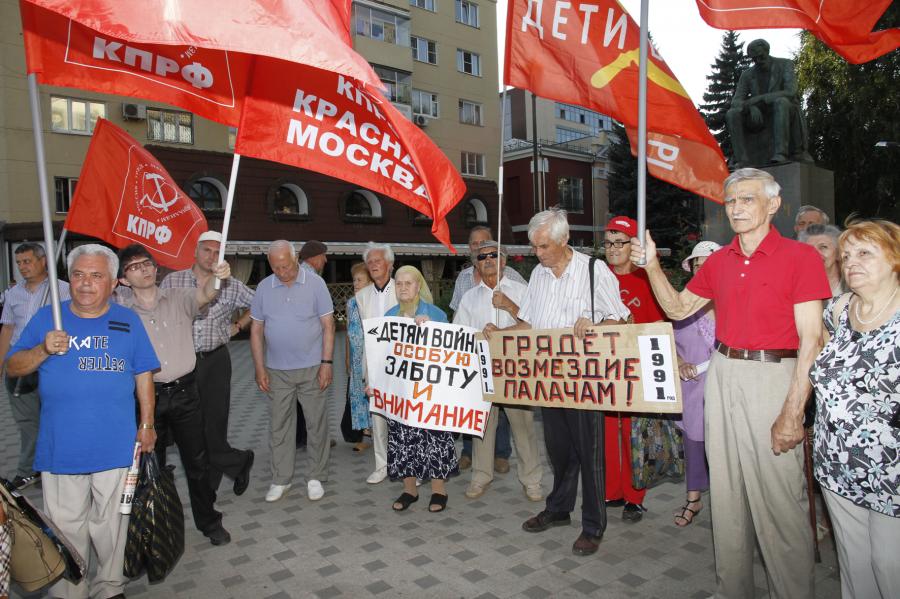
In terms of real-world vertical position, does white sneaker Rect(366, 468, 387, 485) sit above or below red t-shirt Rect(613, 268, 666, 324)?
below

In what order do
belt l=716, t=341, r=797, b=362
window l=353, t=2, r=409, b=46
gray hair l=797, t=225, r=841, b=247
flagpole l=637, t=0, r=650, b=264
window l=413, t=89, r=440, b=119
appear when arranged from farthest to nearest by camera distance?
window l=413, t=89, r=440, b=119 < window l=353, t=2, r=409, b=46 < gray hair l=797, t=225, r=841, b=247 < flagpole l=637, t=0, r=650, b=264 < belt l=716, t=341, r=797, b=362

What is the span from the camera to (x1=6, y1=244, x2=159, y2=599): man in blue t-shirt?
355cm

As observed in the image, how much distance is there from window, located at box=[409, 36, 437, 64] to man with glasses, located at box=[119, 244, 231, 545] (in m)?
28.6

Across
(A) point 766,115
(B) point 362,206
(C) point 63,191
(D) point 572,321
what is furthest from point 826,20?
(B) point 362,206

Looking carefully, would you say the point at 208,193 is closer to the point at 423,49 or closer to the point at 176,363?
the point at 423,49

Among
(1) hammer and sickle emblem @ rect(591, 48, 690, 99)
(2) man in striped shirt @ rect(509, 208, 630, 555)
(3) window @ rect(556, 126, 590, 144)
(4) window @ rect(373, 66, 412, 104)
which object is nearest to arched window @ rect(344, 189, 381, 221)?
(4) window @ rect(373, 66, 412, 104)

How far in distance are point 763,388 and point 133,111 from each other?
75.7ft

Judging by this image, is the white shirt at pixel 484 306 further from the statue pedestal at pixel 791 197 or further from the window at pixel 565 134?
the window at pixel 565 134

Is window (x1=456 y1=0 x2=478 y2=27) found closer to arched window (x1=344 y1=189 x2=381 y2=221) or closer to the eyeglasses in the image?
arched window (x1=344 y1=189 x2=381 y2=221)

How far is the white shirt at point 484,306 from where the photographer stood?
5.62 m

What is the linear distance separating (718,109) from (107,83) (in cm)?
4311

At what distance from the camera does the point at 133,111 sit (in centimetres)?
2159

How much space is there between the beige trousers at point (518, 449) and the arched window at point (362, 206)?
22193 mm

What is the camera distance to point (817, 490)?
15.8 ft
